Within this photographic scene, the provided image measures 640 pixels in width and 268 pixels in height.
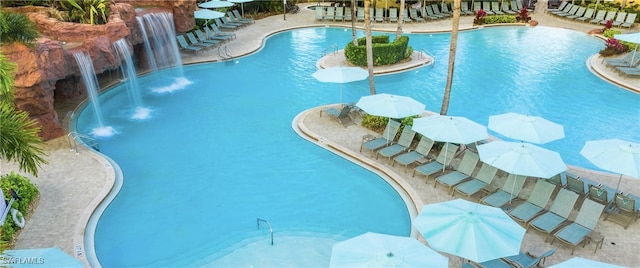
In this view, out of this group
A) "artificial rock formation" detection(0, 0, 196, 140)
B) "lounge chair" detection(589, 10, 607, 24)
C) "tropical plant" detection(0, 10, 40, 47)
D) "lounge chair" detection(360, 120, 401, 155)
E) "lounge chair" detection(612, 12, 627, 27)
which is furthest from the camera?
"lounge chair" detection(589, 10, 607, 24)

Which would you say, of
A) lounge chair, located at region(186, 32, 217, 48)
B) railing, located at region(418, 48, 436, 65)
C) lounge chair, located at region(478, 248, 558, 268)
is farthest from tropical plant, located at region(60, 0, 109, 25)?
lounge chair, located at region(478, 248, 558, 268)

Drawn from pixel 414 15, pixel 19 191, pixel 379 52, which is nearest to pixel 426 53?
pixel 379 52

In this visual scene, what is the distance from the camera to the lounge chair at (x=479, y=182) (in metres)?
13.5

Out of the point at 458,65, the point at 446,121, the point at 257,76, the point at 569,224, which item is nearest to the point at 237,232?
the point at 446,121

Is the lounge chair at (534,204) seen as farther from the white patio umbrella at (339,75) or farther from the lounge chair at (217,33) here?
the lounge chair at (217,33)

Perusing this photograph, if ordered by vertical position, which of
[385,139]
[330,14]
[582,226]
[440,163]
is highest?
[330,14]

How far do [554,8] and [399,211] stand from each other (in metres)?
35.5

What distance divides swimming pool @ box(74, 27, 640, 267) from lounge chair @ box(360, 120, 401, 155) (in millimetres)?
1054

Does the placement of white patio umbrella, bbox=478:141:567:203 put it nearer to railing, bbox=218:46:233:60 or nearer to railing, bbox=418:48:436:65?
railing, bbox=418:48:436:65

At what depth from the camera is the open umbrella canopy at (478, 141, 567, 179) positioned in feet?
39.7

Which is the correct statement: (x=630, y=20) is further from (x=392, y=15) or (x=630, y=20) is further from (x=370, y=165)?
(x=370, y=165)

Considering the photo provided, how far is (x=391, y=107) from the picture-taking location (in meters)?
15.8

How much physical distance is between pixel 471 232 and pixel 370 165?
642 cm

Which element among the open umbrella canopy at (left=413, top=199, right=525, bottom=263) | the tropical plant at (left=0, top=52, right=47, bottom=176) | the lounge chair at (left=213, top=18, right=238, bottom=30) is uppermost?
the tropical plant at (left=0, top=52, right=47, bottom=176)
